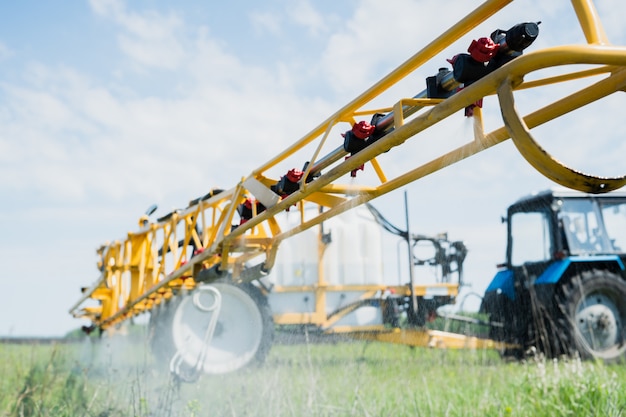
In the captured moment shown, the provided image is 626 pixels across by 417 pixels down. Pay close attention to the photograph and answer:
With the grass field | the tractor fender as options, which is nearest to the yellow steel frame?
the grass field

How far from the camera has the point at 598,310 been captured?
7.92m

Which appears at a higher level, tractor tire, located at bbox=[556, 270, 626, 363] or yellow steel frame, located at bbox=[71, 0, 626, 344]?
yellow steel frame, located at bbox=[71, 0, 626, 344]

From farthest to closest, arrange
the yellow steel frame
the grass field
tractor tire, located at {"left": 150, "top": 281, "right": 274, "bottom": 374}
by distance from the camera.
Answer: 1. tractor tire, located at {"left": 150, "top": 281, "right": 274, "bottom": 374}
2. the grass field
3. the yellow steel frame

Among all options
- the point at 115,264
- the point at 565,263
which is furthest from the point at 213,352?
the point at 565,263

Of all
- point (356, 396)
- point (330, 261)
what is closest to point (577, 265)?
point (330, 261)

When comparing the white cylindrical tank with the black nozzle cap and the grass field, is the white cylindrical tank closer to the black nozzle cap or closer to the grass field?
the grass field

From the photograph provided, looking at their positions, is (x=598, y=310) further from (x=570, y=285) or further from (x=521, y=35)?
(x=521, y=35)

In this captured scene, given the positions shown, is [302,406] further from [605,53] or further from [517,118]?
[605,53]

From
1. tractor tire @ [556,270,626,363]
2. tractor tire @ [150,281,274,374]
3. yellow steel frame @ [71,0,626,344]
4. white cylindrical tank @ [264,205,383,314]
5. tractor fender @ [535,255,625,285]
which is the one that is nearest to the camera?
yellow steel frame @ [71,0,626,344]

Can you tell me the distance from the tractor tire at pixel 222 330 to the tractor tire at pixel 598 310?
350 cm

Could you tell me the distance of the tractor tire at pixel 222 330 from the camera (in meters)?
7.54

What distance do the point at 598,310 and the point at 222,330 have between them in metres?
4.51

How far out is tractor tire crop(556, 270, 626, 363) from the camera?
775 cm

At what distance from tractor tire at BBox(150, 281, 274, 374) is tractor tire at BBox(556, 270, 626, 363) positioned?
Answer: 11.5 ft
